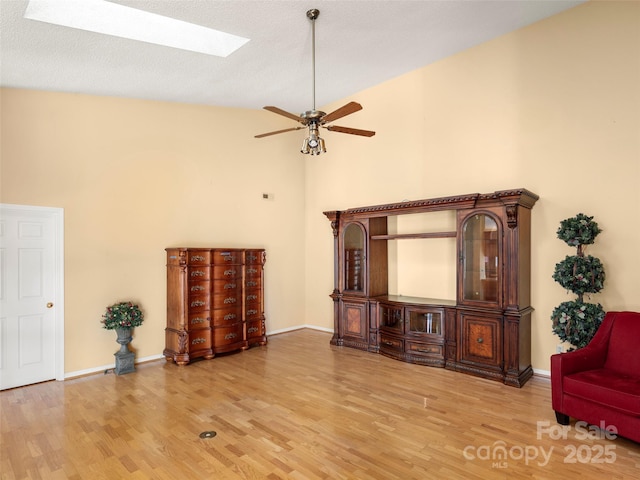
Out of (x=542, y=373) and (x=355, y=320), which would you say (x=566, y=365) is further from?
(x=355, y=320)

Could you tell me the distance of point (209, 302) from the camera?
5.21 m

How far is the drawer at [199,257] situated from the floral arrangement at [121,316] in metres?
0.89

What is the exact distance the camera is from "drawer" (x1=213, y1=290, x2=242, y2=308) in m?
5.32

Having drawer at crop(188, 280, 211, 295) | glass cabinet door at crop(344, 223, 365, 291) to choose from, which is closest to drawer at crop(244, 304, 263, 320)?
drawer at crop(188, 280, 211, 295)

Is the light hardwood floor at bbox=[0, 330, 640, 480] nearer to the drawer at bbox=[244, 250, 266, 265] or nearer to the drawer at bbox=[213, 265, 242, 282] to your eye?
the drawer at bbox=[213, 265, 242, 282]

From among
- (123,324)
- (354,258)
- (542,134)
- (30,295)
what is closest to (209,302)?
(123,324)

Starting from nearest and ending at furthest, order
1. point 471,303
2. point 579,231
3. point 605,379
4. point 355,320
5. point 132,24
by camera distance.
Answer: point 605,379 < point 132,24 < point 579,231 < point 471,303 < point 355,320

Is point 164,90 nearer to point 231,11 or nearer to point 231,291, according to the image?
point 231,11

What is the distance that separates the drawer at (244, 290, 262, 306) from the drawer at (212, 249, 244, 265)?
1.66 ft

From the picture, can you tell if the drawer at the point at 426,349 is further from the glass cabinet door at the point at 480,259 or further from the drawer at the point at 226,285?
the drawer at the point at 226,285

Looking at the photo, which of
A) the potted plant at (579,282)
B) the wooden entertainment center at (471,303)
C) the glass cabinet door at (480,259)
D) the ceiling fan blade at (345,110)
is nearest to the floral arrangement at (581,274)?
the potted plant at (579,282)

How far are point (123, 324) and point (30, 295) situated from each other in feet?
3.45

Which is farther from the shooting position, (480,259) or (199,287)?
(199,287)

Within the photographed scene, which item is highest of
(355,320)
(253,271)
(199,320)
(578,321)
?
(253,271)
